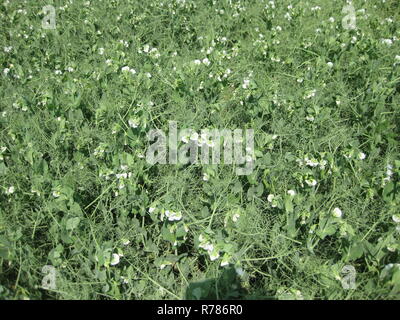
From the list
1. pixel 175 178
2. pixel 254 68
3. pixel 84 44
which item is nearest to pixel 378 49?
pixel 254 68

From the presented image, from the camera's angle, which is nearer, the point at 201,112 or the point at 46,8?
the point at 201,112

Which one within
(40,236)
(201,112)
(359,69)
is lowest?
(40,236)

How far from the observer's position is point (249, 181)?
206 centimetres

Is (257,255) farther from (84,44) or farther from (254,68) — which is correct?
(84,44)

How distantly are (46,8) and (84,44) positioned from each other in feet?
2.93

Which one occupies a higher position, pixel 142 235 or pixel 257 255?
pixel 142 235

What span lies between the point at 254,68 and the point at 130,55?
1.04 metres

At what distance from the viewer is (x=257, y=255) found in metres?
1.90

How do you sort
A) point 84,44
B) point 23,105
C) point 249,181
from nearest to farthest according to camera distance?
1. point 249,181
2. point 23,105
3. point 84,44

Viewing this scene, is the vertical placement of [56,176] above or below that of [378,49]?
below

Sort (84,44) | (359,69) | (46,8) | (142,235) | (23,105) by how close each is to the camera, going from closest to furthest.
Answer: (142,235) < (23,105) < (359,69) < (84,44) < (46,8)

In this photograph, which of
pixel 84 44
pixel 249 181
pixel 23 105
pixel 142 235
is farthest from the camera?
pixel 84 44

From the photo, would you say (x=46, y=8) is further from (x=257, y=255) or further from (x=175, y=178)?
(x=257, y=255)

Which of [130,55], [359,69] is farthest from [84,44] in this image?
[359,69]
